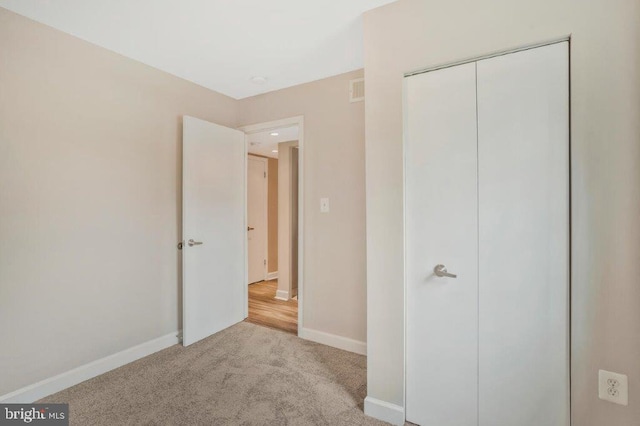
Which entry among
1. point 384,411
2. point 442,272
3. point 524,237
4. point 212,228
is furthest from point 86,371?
point 524,237

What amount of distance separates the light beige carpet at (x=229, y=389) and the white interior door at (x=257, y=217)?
2.43 meters

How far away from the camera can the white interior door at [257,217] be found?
5.10 metres

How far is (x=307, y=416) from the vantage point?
72.5 inches

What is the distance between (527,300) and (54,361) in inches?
116

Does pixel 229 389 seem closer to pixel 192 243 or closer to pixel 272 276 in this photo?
pixel 192 243

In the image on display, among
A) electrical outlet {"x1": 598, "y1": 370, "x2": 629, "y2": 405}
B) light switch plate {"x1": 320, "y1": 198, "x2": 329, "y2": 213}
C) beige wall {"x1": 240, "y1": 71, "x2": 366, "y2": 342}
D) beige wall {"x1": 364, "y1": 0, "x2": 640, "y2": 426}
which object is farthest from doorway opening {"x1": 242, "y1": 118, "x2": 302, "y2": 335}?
electrical outlet {"x1": 598, "y1": 370, "x2": 629, "y2": 405}

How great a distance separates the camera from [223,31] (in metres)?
2.12

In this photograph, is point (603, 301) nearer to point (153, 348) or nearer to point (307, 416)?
point (307, 416)

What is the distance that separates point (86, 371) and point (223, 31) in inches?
103

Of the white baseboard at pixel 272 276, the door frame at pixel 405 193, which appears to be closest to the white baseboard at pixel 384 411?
the door frame at pixel 405 193

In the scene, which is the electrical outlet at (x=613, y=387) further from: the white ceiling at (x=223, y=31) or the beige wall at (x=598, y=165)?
the white ceiling at (x=223, y=31)

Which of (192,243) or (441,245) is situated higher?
(441,245)

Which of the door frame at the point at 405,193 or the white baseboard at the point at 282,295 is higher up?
the door frame at the point at 405,193

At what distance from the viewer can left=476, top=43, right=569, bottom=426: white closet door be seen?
1420 mm
